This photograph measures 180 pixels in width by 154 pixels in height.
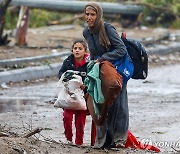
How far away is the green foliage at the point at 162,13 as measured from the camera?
25688mm

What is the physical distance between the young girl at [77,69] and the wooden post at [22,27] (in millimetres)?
10554

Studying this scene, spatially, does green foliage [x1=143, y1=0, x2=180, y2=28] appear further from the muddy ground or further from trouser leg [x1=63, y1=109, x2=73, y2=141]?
trouser leg [x1=63, y1=109, x2=73, y2=141]

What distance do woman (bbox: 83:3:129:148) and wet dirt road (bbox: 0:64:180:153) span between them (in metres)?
0.60

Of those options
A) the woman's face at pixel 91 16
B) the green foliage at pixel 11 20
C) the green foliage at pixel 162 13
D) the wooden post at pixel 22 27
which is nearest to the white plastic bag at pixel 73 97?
the woman's face at pixel 91 16

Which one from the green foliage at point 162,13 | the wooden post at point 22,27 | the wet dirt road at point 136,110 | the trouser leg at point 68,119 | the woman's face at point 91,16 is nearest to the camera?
the woman's face at point 91,16

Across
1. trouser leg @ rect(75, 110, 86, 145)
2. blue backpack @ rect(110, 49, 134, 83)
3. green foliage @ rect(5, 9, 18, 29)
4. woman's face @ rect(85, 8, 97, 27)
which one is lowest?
green foliage @ rect(5, 9, 18, 29)

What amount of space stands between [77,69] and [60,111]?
325 cm

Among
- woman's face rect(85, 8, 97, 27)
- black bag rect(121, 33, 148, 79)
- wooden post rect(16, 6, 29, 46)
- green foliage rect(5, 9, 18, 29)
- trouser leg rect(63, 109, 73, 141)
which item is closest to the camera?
woman's face rect(85, 8, 97, 27)

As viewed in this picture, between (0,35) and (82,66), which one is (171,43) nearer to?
(0,35)

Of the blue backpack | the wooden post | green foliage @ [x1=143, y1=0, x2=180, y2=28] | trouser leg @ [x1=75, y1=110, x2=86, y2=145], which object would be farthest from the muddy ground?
green foliage @ [x1=143, y1=0, x2=180, y2=28]

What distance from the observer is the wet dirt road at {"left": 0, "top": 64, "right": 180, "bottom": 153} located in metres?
9.48

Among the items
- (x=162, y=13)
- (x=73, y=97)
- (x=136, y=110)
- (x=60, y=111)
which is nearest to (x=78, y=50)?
(x=73, y=97)

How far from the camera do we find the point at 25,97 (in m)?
12.9

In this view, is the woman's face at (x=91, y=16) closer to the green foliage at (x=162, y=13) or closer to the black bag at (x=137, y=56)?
the black bag at (x=137, y=56)
